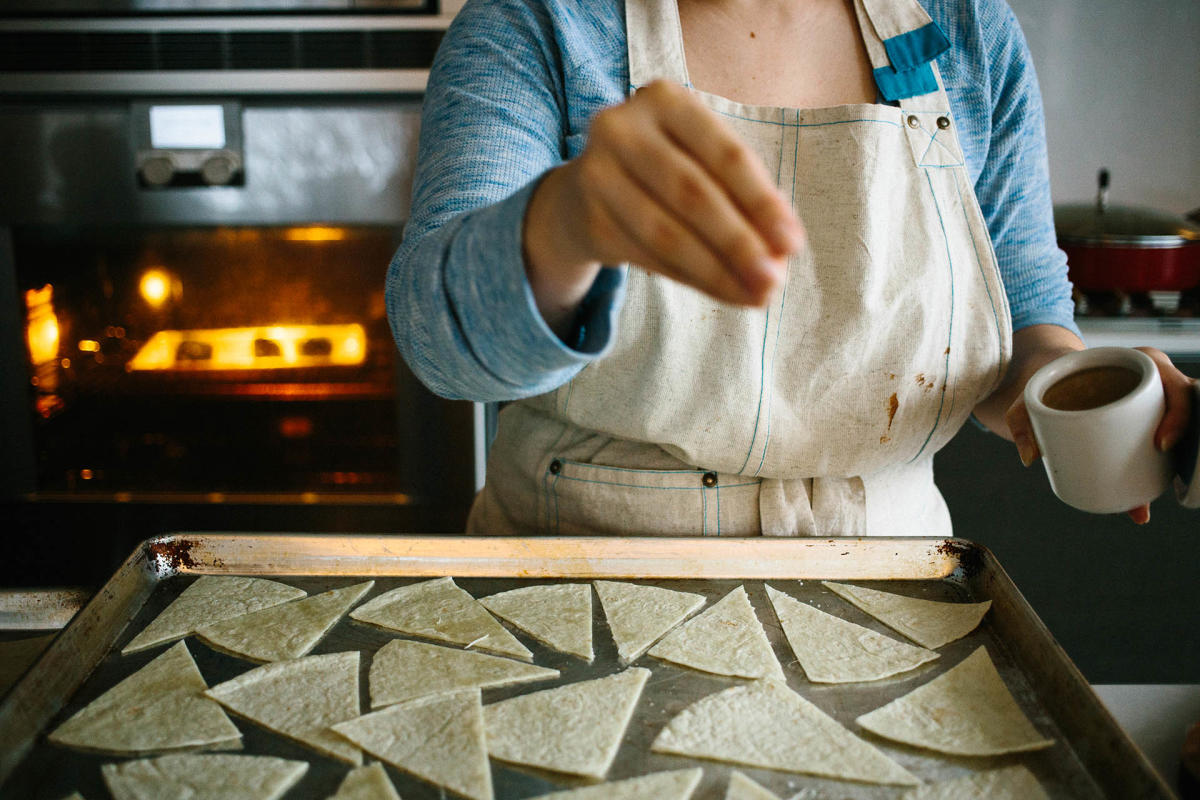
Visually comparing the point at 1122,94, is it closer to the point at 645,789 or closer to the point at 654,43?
the point at 654,43

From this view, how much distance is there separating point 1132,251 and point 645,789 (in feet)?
4.75

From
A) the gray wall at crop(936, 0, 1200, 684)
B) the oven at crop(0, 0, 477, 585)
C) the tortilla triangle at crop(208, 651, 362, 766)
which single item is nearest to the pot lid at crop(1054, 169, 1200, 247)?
the gray wall at crop(936, 0, 1200, 684)

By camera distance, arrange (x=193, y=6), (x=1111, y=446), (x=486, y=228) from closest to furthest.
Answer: (x=486, y=228), (x=1111, y=446), (x=193, y=6)

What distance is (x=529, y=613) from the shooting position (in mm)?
868

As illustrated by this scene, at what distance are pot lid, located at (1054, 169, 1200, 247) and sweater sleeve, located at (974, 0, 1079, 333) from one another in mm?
721

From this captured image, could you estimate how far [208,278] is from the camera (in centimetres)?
176

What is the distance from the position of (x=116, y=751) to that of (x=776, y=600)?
0.56 meters

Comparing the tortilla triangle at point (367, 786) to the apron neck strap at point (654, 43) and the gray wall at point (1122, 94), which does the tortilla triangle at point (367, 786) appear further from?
the gray wall at point (1122, 94)

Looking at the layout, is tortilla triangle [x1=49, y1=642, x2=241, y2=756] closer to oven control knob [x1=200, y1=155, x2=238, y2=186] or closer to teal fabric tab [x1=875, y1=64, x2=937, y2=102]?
teal fabric tab [x1=875, y1=64, x2=937, y2=102]

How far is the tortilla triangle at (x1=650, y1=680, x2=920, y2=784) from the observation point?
678 millimetres

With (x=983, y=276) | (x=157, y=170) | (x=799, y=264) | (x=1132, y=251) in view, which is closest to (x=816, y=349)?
(x=799, y=264)

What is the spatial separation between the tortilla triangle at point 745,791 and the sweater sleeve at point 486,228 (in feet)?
1.03

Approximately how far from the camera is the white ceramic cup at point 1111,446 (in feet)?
2.33

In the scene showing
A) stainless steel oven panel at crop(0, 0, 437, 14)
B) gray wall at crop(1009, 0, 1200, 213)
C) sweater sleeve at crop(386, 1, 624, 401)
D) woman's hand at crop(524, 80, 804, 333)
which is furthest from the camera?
gray wall at crop(1009, 0, 1200, 213)
